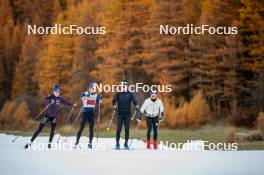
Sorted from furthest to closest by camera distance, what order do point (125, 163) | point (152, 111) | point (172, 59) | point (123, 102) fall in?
point (172, 59) → point (152, 111) → point (123, 102) → point (125, 163)

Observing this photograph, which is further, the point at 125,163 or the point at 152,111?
the point at 152,111

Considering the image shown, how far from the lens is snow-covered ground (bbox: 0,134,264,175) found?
29.5 ft

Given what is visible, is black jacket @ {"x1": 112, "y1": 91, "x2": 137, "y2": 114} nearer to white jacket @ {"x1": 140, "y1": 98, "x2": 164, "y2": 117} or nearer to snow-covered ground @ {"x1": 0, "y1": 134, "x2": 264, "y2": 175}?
white jacket @ {"x1": 140, "y1": 98, "x2": 164, "y2": 117}

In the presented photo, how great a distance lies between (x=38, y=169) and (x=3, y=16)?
56970mm

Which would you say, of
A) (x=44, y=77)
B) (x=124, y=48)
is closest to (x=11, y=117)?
(x=44, y=77)

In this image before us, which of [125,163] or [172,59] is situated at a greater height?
[172,59]

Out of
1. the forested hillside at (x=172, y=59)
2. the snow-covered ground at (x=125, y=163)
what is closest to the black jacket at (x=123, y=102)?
the snow-covered ground at (x=125, y=163)

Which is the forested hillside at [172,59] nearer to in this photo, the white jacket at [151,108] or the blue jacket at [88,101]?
the white jacket at [151,108]

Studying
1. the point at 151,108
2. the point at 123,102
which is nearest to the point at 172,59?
the point at 151,108

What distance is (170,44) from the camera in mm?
35281

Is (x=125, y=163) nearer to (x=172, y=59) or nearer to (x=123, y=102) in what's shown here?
(x=123, y=102)

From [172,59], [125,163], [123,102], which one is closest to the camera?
[125,163]

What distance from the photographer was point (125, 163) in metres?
9.62

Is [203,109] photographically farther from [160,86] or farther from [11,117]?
[11,117]
